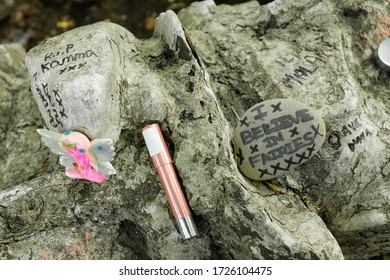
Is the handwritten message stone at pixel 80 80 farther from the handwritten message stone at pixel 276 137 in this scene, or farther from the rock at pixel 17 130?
the handwritten message stone at pixel 276 137

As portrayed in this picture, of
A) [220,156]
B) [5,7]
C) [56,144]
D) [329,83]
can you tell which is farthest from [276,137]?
[5,7]

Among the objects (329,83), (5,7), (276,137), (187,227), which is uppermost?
(5,7)

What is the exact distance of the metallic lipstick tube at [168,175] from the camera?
57.5 inches

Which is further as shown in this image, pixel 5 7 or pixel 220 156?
pixel 5 7

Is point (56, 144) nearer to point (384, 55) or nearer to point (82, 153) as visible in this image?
point (82, 153)

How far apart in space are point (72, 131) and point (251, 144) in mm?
552

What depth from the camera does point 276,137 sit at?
1517 millimetres

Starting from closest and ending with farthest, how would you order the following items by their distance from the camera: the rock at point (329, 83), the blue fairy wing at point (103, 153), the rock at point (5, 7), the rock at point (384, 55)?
the blue fairy wing at point (103, 153) → the rock at point (329, 83) → the rock at point (384, 55) → the rock at point (5, 7)

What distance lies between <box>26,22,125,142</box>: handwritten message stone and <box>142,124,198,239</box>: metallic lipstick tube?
0.13m

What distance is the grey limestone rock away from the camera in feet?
4.84

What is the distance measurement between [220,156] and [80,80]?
0.47 meters

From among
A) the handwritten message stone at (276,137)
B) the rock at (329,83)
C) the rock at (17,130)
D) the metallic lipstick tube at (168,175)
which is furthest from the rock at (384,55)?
the rock at (17,130)

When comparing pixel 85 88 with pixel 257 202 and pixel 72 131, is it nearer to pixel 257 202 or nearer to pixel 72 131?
pixel 72 131
